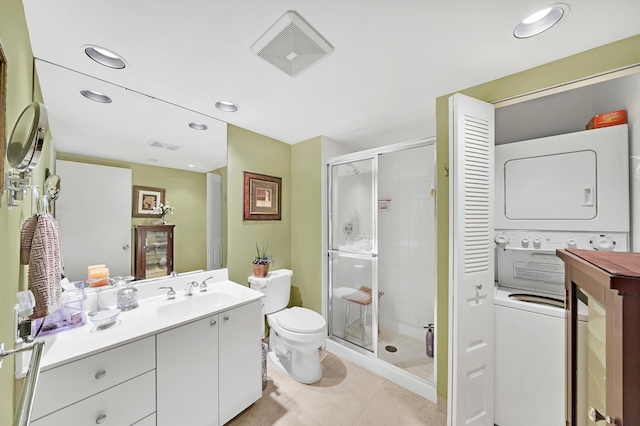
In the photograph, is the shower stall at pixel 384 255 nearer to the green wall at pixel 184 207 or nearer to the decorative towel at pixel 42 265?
the green wall at pixel 184 207

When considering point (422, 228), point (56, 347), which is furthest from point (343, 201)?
point (56, 347)

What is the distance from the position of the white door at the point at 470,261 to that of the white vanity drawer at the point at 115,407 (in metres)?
1.70

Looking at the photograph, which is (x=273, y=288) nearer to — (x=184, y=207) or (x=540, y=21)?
(x=184, y=207)

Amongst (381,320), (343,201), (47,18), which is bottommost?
(381,320)

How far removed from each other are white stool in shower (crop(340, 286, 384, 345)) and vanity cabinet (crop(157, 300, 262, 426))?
113 cm

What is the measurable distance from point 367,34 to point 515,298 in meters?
1.94

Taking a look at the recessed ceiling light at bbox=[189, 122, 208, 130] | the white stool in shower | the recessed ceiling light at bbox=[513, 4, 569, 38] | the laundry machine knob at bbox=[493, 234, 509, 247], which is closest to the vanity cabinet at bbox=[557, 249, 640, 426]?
the laundry machine knob at bbox=[493, 234, 509, 247]

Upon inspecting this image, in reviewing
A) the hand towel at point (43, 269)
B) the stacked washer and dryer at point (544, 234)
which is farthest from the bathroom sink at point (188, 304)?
the stacked washer and dryer at point (544, 234)

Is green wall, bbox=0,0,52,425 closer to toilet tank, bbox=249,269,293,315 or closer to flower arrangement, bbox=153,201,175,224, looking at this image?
flower arrangement, bbox=153,201,175,224

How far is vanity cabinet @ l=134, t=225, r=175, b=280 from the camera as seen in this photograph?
1.68m

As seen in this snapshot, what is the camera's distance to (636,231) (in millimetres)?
1347

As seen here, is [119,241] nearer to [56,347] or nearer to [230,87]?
[56,347]

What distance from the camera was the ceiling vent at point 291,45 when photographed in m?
1.10

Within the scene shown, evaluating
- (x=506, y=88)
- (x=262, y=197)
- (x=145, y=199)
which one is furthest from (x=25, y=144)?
(x=506, y=88)
